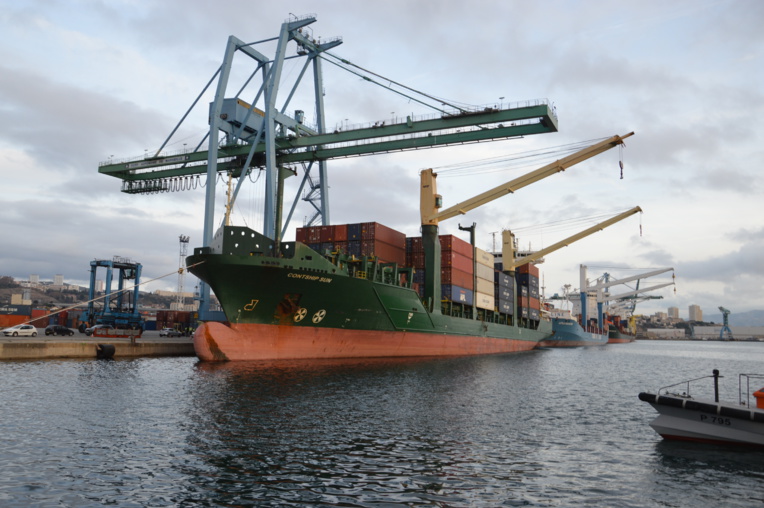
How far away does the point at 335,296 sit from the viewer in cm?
3203

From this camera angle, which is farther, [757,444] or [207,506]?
[757,444]

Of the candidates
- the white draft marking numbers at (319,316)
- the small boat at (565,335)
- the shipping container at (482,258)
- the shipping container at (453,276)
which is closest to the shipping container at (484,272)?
the shipping container at (482,258)

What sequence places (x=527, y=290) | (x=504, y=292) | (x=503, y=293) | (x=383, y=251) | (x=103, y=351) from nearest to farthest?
1. (x=103, y=351)
2. (x=383, y=251)
3. (x=503, y=293)
4. (x=504, y=292)
5. (x=527, y=290)

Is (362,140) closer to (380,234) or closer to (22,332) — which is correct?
(380,234)

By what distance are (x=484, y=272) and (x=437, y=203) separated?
43.8ft

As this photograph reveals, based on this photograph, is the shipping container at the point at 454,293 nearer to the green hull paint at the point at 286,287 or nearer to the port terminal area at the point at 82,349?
the green hull paint at the point at 286,287

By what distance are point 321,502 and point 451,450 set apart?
4606mm

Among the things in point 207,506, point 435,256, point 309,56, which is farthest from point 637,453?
point 309,56

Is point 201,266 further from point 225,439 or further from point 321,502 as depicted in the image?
point 321,502

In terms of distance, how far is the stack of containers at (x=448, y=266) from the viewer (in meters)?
43.9

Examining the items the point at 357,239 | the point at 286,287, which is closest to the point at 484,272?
the point at 357,239

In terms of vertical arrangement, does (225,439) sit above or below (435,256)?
below

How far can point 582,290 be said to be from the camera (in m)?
102

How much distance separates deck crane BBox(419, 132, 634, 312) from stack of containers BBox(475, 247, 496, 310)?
926 centimetres
